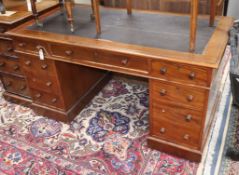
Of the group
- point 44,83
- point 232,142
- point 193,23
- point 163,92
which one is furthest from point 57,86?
point 232,142

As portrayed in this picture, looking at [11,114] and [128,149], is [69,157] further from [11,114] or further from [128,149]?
[11,114]

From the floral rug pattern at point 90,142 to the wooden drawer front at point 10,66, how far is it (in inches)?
13.7

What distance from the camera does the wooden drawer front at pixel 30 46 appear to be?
6.22 ft

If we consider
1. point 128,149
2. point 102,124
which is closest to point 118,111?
point 102,124

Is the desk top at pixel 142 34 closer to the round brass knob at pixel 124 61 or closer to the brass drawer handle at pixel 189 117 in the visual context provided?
the round brass knob at pixel 124 61

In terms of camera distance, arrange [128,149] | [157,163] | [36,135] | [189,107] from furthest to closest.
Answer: [36,135], [128,149], [157,163], [189,107]

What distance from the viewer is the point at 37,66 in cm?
206

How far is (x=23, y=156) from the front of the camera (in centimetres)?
194

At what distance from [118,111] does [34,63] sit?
80 cm

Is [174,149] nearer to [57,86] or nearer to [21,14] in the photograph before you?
[57,86]

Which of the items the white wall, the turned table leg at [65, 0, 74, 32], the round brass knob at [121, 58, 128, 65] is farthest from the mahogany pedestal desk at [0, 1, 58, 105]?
the white wall

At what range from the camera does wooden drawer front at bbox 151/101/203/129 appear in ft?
5.34

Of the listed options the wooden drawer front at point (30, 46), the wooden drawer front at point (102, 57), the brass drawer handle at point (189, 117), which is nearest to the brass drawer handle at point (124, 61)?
the wooden drawer front at point (102, 57)

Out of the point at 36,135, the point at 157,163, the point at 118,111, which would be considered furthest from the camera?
the point at 118,111
